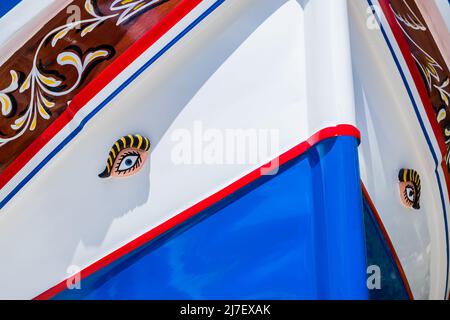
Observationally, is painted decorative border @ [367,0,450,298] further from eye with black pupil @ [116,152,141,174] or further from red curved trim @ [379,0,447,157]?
eye with black pupil @ [116,152,141,174]

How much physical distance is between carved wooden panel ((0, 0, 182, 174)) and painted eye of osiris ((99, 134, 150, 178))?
0.53ft

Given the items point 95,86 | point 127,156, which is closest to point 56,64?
point 95,86

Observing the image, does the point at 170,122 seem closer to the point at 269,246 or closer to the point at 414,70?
the point at 269,246

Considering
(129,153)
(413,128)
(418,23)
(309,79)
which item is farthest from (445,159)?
(129,153)

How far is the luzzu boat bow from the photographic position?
1297 mm

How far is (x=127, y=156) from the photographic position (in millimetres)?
1408

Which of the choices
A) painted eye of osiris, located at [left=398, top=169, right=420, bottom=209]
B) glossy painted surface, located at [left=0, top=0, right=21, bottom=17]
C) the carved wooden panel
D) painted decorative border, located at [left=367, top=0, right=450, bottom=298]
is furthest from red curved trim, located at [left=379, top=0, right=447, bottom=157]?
glossy painted surface, located at [left=0, top=0, right=21, bottom=17]

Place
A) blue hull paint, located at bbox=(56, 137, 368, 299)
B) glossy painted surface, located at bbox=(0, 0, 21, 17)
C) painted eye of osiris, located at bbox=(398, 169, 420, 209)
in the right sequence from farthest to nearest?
painted eye of osiris, located at bbox=(398, 169, 420, 209)
glossy painted surface, located at bbox=(0, 0, 21, 17)
blue hull paint, located at bbox=(56, 137, 368, 299)

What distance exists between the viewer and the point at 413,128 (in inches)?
66.1

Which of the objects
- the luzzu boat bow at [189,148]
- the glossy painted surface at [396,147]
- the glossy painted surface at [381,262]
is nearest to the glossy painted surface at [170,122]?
the luzzu boat bow at [189,148]

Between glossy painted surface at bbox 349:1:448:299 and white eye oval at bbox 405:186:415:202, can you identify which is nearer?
glossy painted surface at bbox 349:1:448:299

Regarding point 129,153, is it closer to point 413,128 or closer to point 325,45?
point 325,45

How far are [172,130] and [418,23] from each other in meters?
0.80
